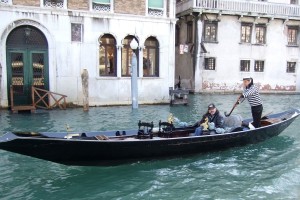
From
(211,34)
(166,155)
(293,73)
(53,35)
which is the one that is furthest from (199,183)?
(293,73)

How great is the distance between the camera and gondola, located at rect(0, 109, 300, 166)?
4488 millimetres

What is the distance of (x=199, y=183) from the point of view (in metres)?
4.80

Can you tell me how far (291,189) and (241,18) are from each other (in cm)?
1502

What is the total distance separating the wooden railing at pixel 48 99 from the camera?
36.1 feet

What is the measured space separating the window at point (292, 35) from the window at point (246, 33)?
2651 millimetres

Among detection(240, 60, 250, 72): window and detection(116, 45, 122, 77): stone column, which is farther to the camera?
detection(240, 60, 250, 72): window

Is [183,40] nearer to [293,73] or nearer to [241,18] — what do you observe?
[241,18]

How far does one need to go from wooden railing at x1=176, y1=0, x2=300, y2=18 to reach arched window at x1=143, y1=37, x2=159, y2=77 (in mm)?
5390

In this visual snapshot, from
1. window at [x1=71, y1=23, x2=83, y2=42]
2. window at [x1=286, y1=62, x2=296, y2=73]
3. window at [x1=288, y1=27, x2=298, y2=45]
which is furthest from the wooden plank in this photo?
window at [x1=288, y1=27, x2=298, y2=45]

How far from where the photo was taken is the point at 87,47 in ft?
38.3

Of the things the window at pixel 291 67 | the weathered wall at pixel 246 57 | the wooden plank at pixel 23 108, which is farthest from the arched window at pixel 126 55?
the window at pixel 291 67

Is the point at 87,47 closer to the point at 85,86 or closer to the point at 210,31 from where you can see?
the point at 85,86

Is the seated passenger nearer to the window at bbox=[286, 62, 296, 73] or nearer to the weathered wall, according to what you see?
the weathered wall

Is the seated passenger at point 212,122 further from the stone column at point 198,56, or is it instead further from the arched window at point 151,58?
the stone column at point 198,56
